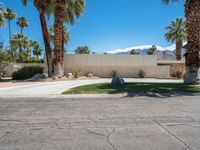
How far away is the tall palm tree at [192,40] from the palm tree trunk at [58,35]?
13.6 m

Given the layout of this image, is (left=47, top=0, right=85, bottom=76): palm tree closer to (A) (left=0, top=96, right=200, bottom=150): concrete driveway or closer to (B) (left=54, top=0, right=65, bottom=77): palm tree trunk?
(B) (left=54, top=0, right=65, bottom=77): palm tree trunk

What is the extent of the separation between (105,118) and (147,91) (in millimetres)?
7652

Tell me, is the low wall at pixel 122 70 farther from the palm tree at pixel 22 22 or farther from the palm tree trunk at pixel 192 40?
Result: the palm tree at pixel 22 22

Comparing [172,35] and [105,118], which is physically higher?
[172,35]

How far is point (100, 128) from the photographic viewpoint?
6.46 meters

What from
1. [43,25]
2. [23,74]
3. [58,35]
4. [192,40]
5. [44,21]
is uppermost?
[44,21]

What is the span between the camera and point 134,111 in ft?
29.1

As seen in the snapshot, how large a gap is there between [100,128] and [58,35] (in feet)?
73.1

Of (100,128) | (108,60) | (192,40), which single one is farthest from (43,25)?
(100,128)

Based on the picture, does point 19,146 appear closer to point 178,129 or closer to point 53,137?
point 53,137

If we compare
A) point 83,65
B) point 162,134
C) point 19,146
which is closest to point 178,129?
point 162,134

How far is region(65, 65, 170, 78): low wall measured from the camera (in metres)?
35.7

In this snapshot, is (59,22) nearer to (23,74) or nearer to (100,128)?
(23,74)

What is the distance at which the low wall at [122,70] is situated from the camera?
3569 centimetres
